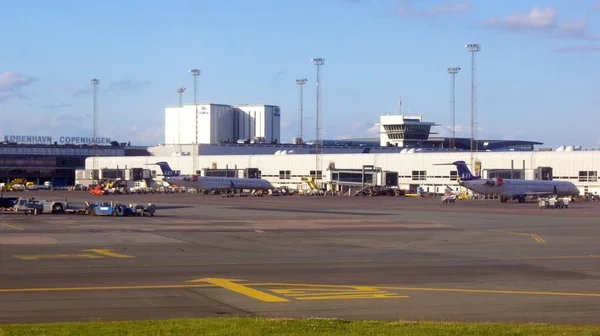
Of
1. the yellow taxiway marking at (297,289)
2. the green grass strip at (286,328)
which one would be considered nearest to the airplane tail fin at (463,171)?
the yellow taxiway marking at (297,289)

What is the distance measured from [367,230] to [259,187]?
96919 mm

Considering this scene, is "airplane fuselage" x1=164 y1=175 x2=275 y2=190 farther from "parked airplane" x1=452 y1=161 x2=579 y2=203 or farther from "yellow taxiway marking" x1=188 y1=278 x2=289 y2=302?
"yellow taxiway marking" x1=188 y1=278 x2=289 y2=302

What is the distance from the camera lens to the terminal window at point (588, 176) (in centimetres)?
12662

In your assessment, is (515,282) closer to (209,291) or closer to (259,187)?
(209,291)

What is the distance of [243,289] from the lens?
24562 mm

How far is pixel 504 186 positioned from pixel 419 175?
42.6m

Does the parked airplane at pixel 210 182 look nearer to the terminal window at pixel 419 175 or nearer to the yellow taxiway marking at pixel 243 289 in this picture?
the terminal window at pixel 419 175

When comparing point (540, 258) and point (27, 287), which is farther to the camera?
point (540, 258)

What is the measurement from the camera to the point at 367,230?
171 ft

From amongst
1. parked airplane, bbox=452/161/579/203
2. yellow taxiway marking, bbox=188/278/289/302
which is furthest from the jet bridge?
yellow taxiway marking, bbox=188/278/289/302

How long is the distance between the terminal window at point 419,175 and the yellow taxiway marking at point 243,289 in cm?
12312

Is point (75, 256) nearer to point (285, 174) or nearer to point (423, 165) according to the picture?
point (423, 165)

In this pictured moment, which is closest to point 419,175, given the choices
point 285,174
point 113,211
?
point 285,174

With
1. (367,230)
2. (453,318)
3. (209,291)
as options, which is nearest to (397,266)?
(209,291)
